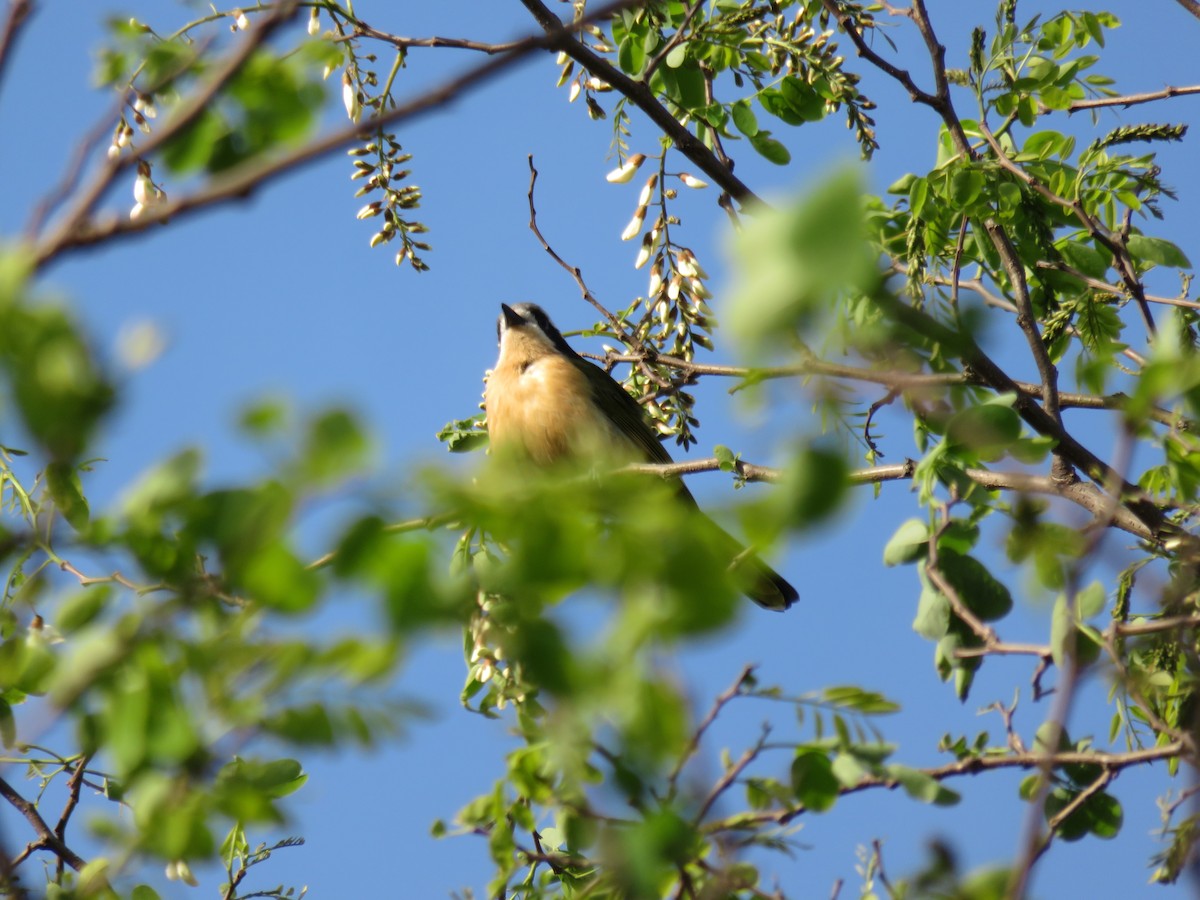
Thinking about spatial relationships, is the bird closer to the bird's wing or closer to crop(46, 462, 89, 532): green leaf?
the bird's wing

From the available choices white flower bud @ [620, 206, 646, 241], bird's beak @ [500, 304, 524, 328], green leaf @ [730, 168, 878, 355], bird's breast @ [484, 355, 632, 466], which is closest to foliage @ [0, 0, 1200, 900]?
green leaf @ [730, 168, 878, 355]

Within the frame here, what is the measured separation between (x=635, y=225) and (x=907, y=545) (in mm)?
2413

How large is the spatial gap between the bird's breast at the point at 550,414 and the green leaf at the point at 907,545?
13.7ft

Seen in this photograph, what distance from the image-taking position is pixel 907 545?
2.17 meters

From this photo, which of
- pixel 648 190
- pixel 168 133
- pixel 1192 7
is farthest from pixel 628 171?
pixel 168 133

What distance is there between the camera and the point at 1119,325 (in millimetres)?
3814

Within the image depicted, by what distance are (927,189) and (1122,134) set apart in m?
0.62

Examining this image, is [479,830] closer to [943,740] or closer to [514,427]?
[943,740]

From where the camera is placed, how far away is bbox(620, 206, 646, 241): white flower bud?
4.32 meters

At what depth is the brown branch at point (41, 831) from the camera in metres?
2.64

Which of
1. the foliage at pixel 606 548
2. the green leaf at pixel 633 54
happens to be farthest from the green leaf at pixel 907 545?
the green leaf at pixel 633 54

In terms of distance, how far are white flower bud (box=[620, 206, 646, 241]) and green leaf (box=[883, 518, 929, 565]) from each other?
7.76 ft

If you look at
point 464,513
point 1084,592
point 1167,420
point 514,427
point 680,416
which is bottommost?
point 464,513

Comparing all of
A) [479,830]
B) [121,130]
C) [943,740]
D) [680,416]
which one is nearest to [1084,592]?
[943,740]
